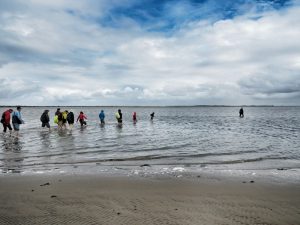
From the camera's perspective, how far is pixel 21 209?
548 cm

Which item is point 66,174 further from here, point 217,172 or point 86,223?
point 217,172

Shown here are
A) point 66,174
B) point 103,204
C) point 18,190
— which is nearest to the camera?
point 103,204

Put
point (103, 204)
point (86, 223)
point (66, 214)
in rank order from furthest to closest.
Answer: point (103, 204) → point (66, 214) → point (86, 223)

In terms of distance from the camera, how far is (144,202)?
19.5 feet

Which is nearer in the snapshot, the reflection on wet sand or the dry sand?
the dry sand

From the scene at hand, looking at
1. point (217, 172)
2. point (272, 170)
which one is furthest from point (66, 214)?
point (272, 170)

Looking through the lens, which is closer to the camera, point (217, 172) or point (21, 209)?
point (21, 209)

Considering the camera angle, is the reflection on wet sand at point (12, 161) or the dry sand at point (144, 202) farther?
the reflection on wet sand at point (12, 161)

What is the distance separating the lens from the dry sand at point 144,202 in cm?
502

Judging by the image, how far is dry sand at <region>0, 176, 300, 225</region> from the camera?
5020 mm

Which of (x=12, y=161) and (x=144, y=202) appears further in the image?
(x=12, y=161)

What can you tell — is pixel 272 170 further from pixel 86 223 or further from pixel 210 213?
pixel 86 223

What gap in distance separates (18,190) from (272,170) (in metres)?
8.21

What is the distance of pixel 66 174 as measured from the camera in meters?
8.84
